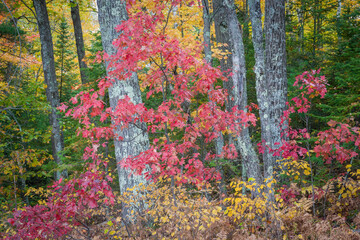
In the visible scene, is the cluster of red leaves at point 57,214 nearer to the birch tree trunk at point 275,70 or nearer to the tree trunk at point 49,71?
the birch tree trunk at point 275,70

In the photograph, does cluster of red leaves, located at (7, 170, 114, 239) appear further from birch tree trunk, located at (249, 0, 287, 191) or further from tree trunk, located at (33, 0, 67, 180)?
tree trunk, located at (33, 0, 67, 180)

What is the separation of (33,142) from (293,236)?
10940 millimetres

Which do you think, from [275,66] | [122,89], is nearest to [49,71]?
[122,89]

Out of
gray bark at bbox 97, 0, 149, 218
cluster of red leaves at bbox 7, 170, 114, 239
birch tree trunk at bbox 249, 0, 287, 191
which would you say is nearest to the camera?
cluster of red leaves at bbox 7, 170, 114, 239

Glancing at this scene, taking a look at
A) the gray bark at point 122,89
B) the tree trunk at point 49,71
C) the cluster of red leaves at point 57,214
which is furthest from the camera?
the tree trunk at point 49,71

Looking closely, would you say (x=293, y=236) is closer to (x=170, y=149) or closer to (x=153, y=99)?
(x=170, y=149)

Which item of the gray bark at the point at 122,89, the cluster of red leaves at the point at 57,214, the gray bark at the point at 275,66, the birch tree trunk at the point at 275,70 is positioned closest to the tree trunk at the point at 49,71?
the gray bark at the point at 122,89

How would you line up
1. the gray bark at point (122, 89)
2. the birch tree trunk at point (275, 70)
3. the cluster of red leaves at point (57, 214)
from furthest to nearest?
the birch tree trunk at point (275, 70), the gray bark at point (122, 89), the cluster of red leaves at point (57, 214)

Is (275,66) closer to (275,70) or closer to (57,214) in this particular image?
(275,70)

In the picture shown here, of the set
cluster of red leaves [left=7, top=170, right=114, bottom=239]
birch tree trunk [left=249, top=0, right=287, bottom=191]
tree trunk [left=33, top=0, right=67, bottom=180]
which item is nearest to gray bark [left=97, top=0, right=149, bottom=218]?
cluster of red leaves [left=7, top=170, right=114, bottom=239]

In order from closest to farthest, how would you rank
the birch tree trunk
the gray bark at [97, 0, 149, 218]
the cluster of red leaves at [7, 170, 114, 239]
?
1. the cluster of red leaves at [7, 170, 114, 239]
2. the gray bark at [97, 0, 149, 218]
3. the birch tree trunk

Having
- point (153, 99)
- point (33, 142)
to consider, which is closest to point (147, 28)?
point (153, 99)

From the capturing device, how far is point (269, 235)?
11.8ft

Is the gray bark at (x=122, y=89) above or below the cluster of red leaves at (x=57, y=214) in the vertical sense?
above
